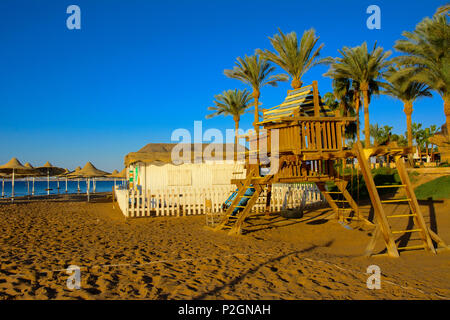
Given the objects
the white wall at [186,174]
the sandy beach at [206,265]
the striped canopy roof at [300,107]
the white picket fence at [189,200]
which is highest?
the striped canopy roof at [300,107]

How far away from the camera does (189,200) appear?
15125mm

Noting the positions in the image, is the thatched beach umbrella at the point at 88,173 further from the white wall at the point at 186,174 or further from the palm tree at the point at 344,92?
the palm tree at the point at 344,92

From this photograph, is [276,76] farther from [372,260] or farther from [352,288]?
[352,288]

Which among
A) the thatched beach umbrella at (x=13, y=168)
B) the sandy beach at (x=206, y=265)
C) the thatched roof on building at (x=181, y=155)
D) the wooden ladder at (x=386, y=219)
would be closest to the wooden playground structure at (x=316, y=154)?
the wooden ladder at (x=386, y=219)

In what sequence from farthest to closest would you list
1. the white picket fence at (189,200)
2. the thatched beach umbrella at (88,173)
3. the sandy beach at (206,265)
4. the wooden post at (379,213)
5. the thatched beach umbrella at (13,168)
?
the thatched beach umbrella at (88,173) → the thatched beach umbrella at (13,168) → the white picket fence at (189,200) → the wooden post at (379,213) → the sandy beach at (206,265)

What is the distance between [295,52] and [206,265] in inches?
800

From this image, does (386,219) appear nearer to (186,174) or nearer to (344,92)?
(186,174)

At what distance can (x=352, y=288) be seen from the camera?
5.14m

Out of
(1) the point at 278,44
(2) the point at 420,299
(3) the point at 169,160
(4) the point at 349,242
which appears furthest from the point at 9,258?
(1) the point at 278,44

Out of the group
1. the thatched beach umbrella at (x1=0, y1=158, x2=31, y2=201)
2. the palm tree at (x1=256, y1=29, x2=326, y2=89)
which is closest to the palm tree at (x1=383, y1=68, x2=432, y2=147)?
the palm tree at (x1=256, y1=29, x2=326, y2=89)

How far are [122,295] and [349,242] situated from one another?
7481mm

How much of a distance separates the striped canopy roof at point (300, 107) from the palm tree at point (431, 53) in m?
14.5

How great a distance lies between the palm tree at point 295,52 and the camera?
75.3 feet
